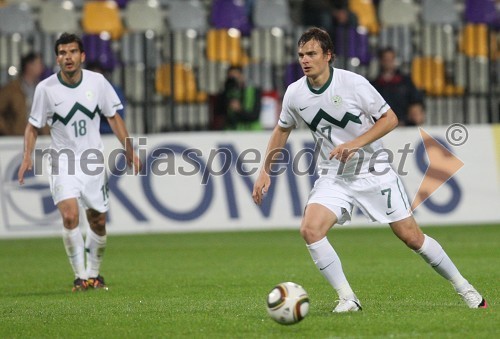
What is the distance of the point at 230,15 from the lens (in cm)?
2059

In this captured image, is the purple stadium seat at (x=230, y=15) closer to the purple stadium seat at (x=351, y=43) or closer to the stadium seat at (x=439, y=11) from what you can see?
the purple stadium seat at (x=351, y=43)

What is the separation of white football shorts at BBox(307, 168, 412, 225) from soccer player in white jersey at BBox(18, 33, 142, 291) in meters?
3.00

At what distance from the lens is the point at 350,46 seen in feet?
59.9

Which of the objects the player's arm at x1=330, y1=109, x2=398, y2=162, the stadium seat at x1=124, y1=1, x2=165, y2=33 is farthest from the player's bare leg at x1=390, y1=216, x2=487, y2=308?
the stadium seat at x1=124, y1=1, x2=165, y2=33

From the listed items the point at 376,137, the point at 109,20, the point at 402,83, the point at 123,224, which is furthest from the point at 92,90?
the point at 109,20

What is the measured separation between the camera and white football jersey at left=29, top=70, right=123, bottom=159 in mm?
10727

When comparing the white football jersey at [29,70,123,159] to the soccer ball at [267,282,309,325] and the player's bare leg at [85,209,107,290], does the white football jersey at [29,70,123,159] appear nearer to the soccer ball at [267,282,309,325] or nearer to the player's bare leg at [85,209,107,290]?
the player's bare leg at [85,209,107,290]

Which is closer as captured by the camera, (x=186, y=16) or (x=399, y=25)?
(x=399, y=25)

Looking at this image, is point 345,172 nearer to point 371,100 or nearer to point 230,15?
point 371,100

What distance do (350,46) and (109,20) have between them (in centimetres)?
495

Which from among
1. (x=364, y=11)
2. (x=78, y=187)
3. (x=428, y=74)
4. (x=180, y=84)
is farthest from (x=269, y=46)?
(x=78, y=187)

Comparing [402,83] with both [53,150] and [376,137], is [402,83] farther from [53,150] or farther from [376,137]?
[376,137]

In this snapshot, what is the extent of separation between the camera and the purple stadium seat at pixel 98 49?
1842 centimetres

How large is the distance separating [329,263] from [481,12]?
13.5 m
